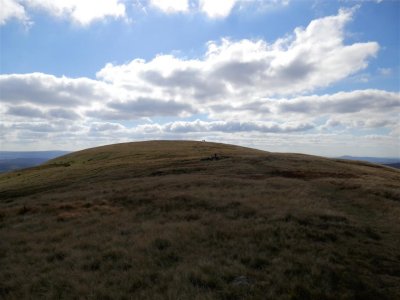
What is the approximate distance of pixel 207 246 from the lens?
13.2m

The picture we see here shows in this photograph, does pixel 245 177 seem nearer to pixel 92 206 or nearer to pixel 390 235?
pixel 92 206

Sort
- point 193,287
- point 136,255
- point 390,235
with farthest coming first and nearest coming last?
point 390,235 → point 136,255 → point 193,287

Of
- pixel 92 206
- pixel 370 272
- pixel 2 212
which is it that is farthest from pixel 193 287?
pixel 2 212

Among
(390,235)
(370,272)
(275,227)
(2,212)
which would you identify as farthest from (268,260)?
(2,212)

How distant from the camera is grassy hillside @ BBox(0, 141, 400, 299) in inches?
375

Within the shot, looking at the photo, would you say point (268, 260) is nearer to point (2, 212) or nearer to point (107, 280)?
point (107, 280)

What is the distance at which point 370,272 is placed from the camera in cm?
1044

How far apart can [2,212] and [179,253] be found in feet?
61.9

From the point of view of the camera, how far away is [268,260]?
36.8ft

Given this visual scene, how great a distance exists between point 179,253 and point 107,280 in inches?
118

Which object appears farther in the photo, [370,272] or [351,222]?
[351,222]

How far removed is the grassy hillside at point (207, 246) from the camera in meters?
9.52

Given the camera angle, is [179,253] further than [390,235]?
No

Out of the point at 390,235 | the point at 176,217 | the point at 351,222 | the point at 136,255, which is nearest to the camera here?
the point at 136,255
